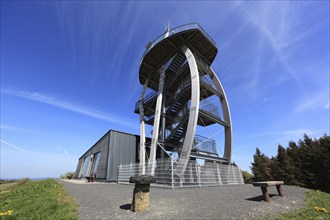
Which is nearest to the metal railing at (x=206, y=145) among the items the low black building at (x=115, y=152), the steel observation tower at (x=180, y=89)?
the steel observation tower at (x=180, y=89)

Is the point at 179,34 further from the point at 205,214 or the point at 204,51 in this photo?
the point at 205,214

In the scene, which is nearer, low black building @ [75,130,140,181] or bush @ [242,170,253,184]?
low black building @ [75,130,140,181]

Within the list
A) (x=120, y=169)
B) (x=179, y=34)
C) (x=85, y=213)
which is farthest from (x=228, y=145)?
(x=85, y=213)

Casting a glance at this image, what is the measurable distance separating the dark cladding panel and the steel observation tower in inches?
92.4

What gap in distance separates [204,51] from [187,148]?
1116 centimetres

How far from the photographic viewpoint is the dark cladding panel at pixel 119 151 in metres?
17.2

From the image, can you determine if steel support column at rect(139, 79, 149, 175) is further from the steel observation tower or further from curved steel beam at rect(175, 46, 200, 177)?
curved steel beam at rect(175, 46, 200, 177)

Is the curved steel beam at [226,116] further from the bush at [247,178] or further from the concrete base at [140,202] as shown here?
the concrete base at [140,202]

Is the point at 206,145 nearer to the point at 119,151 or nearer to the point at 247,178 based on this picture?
the point at 119,151

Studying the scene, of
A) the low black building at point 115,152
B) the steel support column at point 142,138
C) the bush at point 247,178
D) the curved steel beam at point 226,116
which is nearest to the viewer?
the steel support column at point 142,138

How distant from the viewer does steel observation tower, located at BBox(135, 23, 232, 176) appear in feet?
47.9

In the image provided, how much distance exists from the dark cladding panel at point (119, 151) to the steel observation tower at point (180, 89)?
2.35 meters

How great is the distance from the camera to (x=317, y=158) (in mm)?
16656

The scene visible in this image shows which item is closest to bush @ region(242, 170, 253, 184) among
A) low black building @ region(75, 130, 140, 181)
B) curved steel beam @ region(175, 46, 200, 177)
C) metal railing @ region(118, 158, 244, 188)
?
metal railing @ region(118, 158, 244, 188)
